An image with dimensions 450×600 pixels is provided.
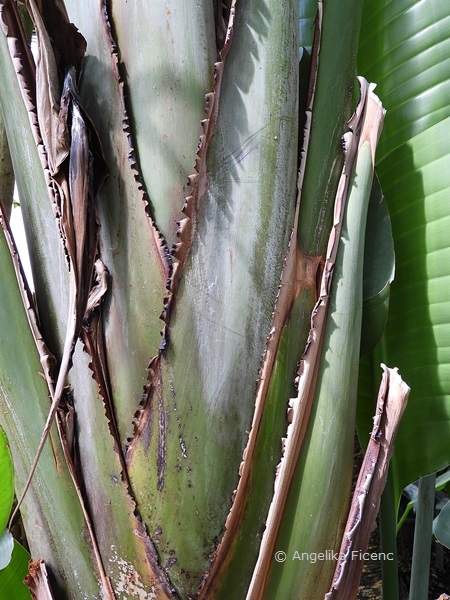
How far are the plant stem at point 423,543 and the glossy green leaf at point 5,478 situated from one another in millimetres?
476

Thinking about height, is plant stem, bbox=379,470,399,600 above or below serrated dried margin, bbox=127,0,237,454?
below

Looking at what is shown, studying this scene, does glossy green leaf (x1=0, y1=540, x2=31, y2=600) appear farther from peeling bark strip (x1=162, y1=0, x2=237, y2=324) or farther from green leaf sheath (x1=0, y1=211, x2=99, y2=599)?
peeling bark strip (x1=162, y1=0, x2=237, y2=324)

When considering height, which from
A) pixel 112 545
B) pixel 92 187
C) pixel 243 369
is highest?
pixel 92 187

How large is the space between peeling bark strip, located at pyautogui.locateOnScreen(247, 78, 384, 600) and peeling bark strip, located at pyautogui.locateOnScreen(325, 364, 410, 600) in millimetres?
48

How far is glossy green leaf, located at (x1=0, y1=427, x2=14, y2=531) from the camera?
43 centimetres

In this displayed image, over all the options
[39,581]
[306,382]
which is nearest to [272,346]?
[306,382]

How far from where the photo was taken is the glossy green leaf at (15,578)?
20.4 inches

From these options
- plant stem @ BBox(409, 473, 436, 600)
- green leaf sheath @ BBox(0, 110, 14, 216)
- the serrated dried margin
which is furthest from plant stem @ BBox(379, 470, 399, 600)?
green leaf sheath @ BBox(0, 110, 14, 216)

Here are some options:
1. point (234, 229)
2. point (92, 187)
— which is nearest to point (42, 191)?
point (92, 187)

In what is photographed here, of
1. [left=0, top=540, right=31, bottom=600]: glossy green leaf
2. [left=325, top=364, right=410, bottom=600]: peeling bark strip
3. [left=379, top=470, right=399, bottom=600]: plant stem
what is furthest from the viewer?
[left=379, top=470, right=399, bottom=600]: plant stem

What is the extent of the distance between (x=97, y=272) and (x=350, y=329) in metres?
0.19

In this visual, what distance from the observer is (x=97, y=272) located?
0.42 metres

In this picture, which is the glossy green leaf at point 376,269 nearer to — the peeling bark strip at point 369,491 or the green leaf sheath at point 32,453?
the peeling bark strip at point 369,491

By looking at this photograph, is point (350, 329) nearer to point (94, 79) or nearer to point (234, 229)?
point (234, 229)
